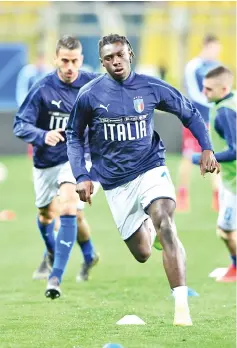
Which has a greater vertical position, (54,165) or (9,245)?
(54,165)

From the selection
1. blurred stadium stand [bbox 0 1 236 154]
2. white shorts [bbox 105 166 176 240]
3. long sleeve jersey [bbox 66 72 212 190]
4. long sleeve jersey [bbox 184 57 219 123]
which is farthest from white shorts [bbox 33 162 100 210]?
blurred stadium stand [bbox 0 1 236 154]

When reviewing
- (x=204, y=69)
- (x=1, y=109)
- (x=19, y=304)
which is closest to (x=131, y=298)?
(x=19, y=304)

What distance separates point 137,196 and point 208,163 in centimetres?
69

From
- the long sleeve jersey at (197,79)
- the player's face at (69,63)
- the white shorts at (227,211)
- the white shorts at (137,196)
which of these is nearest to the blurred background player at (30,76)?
the long sleeve jersey at (197,79)

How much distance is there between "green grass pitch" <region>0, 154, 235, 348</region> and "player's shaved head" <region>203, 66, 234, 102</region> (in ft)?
5.83

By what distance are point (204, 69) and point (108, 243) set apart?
3918mm

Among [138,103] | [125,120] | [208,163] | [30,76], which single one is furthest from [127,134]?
[30,76]

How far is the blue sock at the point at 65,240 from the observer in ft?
31.9

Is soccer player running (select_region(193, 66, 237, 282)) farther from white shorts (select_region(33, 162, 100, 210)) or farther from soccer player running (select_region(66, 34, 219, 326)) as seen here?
soccer player running (select_region(66, 34, 219, 326))

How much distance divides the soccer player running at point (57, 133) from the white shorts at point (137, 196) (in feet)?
3.59

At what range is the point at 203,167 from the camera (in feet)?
26.7

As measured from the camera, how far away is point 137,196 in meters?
8.55

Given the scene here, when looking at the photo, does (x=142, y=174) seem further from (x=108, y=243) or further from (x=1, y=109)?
(x=1, y=109)

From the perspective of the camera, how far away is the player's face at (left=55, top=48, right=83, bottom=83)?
10023 mm
